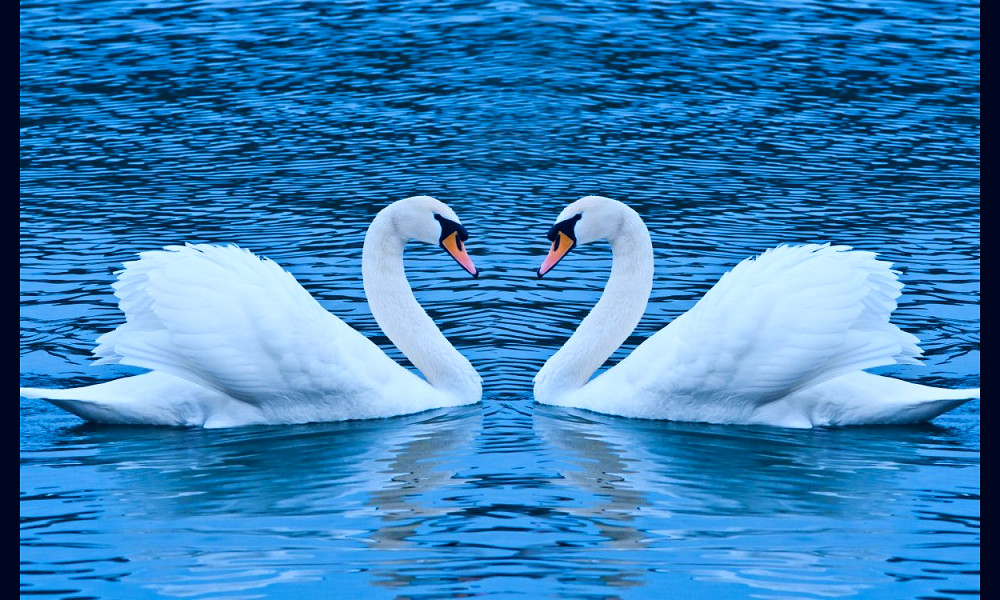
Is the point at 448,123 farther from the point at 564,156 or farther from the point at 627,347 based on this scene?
the point at 627,347

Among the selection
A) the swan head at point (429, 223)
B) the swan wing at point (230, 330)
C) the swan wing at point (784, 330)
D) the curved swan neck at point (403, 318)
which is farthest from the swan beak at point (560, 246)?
the swan wing at point (230, 330)

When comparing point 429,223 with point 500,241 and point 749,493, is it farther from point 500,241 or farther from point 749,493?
point 500,241

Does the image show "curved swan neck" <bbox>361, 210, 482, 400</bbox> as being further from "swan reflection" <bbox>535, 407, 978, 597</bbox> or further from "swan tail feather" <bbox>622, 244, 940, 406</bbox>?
"swan tail feather" <bbox>622, 244, 940, 406</bbox>

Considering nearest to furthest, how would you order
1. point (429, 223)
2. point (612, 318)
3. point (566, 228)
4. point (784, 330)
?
point (784, 330) < point (429, 223) < point (566, 228) < point (612, 318)

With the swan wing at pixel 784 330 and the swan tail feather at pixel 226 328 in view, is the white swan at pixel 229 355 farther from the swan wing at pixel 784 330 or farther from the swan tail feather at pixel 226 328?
the swan wing at pixel 784 330

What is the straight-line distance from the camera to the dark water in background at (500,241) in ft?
26.3

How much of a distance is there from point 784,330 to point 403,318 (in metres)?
2.84

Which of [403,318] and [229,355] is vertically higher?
[229,355]

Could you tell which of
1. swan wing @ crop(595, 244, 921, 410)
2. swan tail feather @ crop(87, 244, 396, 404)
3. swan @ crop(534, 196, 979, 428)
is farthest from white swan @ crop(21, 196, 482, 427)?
swan wing @ crop(595, 244, 921, 410)

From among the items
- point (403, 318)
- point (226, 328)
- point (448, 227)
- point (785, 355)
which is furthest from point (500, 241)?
point (785, 355)

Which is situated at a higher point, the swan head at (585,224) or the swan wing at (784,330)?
the swan head at (585,224)

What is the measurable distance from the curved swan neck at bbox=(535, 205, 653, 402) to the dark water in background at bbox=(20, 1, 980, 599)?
27 cm

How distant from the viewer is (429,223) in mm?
11531

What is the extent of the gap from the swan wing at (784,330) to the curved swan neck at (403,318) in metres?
1.51
